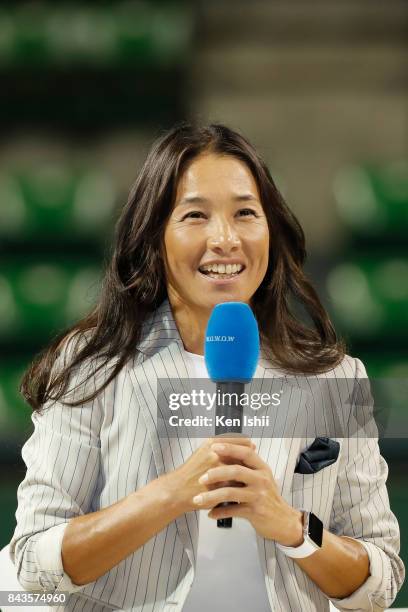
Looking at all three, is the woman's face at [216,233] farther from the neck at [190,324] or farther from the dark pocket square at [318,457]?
the dark pocket square at [318,457]

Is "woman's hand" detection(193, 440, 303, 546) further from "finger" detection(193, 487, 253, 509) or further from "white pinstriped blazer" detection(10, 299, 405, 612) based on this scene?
"white pinstriped blazer" detection(10, 299, 405, 612)

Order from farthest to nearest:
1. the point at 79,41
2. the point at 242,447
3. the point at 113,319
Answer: the point at 79,41 < the point at 113,319 < the point at 242,447

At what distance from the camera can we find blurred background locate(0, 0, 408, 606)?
2391 millimetres

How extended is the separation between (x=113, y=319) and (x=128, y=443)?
15cm

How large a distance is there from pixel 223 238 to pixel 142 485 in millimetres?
255

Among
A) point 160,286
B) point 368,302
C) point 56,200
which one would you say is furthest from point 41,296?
point 160,286

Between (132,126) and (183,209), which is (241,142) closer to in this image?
(183,209)

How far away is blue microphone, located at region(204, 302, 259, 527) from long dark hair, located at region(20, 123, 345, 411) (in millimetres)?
197

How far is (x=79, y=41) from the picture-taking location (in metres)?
2.43

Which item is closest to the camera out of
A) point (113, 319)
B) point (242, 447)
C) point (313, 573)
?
point (242, 447)

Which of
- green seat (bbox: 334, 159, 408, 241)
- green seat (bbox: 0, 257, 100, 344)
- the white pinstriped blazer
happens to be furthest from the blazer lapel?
green seat (bbox: 334, 159, 408, 241)

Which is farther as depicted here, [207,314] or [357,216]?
[357,216]

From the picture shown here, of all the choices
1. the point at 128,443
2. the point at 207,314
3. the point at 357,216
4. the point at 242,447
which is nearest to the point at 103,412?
the point at 128,443

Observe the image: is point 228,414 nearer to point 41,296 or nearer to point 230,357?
point 230,357
